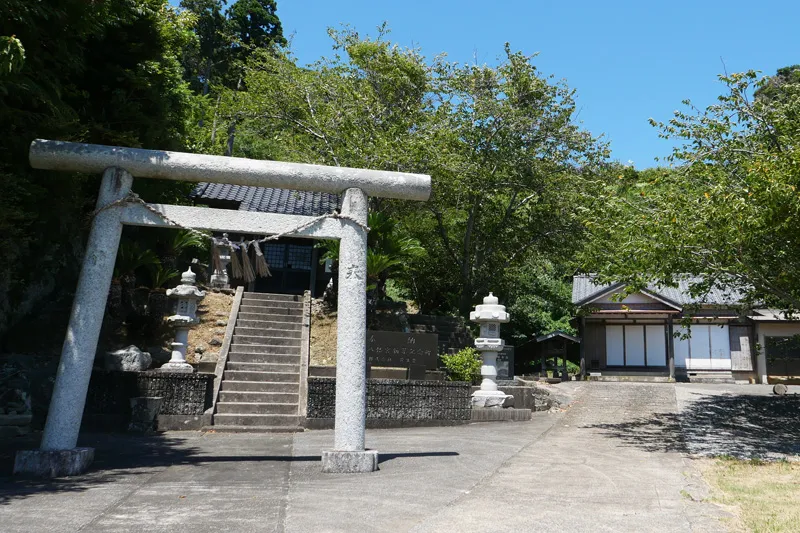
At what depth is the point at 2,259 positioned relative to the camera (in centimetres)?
1135

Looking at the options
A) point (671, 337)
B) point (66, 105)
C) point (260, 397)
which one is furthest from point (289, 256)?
point (671, 337)

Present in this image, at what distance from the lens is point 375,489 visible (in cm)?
642

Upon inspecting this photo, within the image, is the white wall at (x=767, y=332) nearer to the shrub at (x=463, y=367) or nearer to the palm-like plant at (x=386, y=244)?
the shrub at (x=463, y=367)

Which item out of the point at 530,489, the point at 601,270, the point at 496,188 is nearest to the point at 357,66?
the point at 496,188

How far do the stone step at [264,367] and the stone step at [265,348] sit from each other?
2.28 feet

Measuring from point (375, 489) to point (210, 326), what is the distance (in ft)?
37.1

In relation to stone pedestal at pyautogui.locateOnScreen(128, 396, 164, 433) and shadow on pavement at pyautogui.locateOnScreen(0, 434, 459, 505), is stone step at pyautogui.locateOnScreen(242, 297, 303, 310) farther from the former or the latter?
shadow on pavement at pyautogui.locateOnScreen(0, 434, 459, 505)

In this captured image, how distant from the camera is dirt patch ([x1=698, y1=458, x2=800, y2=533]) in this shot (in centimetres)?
522

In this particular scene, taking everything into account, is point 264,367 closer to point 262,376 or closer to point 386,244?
point 262,376

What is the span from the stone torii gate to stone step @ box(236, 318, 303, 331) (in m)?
7.79

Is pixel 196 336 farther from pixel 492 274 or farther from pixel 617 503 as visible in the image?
pixel 617 503

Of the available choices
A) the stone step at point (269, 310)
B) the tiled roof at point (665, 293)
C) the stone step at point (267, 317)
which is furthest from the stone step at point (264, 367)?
the tiled roof at point (665, 293)

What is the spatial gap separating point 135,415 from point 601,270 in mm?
9371

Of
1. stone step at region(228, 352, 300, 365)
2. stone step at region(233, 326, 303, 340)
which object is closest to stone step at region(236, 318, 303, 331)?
stone step at region(233, 326, 303, 340)
